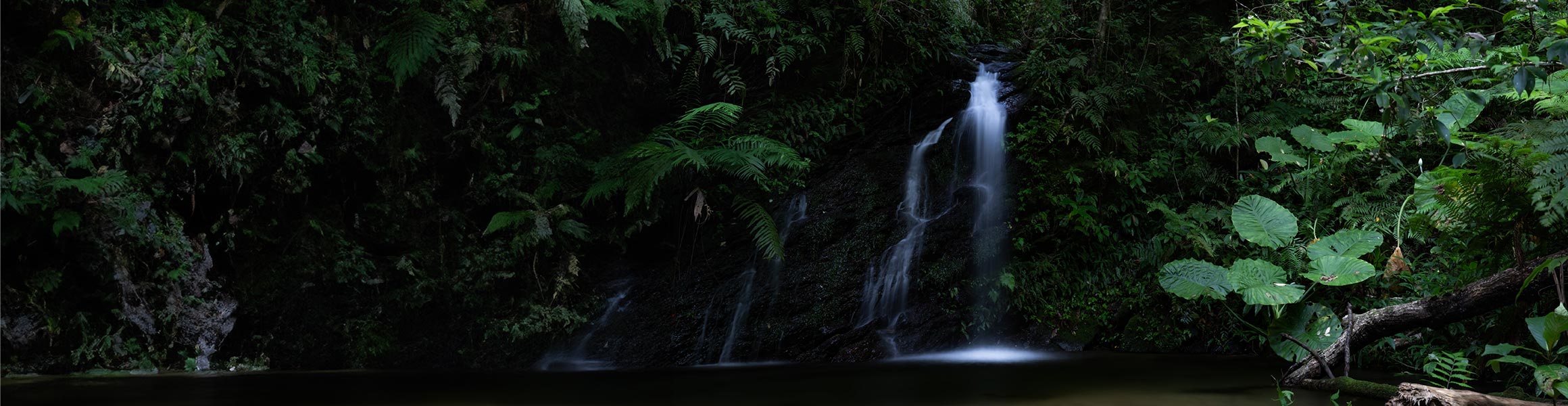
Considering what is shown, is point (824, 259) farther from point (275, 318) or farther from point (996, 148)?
point (275, 318)

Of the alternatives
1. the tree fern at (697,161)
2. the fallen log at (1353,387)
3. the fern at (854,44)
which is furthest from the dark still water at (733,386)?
the fern at (854,44)

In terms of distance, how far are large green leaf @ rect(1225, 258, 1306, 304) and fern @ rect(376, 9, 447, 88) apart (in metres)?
4.93

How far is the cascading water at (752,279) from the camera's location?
579 centimetres

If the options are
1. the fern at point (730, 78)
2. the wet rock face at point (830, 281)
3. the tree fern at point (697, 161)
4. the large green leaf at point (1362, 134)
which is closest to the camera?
the tree fern at point (697, 161)

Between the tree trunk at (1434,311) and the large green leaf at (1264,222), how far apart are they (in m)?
0.98

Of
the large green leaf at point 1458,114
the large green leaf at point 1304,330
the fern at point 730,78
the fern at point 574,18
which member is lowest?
the large green leaf at point 1304,330

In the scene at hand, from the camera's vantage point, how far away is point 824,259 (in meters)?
6.18

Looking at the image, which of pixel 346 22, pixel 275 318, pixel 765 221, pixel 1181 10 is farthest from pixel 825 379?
pixel 1181 10

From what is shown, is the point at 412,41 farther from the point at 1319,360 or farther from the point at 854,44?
the point at 1319,360

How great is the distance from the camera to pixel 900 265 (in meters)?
6.23

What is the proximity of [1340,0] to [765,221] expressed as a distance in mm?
3324

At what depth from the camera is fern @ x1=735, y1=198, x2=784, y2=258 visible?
5492mm

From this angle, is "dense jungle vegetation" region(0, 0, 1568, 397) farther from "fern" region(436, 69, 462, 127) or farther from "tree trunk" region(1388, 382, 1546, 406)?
"tree trunk" region(1388, 382, 1546, 406)

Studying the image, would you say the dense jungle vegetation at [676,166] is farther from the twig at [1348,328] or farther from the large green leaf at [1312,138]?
the twig at [1348,328]
